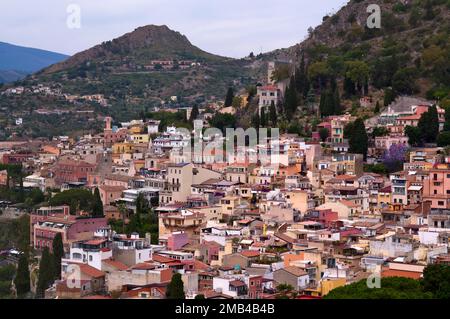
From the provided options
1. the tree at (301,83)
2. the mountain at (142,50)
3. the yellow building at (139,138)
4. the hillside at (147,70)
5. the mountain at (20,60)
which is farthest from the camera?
the mountain at (20,60)

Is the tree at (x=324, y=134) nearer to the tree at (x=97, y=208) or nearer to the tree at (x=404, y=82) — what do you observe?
the tree at (x=404, y=82)

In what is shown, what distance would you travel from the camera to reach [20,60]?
81.9 meters

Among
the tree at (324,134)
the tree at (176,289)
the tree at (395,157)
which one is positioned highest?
the tree at (324,134)

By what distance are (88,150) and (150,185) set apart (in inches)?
285

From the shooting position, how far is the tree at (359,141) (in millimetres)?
27781

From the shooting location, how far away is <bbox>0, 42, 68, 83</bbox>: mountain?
78.9 metres

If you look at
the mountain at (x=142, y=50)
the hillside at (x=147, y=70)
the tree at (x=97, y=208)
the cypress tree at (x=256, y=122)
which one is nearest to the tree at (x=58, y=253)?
the tree at (x=97, y=208)

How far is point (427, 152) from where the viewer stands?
26.6 metres

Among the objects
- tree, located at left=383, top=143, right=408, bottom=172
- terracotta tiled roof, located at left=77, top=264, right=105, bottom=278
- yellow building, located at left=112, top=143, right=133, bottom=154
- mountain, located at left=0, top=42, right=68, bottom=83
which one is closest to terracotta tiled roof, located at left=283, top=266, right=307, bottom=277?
terracotta tiled roof, located at left=77, top=264, right=105, bottom=278

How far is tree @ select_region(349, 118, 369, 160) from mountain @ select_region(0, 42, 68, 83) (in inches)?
1965

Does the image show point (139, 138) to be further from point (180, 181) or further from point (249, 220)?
point (249, 220)

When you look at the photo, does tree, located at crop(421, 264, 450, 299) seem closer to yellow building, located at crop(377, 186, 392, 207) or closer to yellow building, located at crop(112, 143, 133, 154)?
yellow building, located at crop(377, 186, 392, 207)

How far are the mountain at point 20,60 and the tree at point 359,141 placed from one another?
164ft
